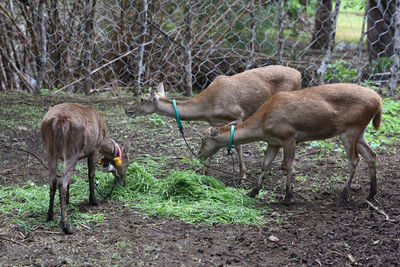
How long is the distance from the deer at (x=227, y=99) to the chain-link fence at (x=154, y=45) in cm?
217

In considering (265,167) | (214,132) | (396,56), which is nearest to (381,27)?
(396,56)

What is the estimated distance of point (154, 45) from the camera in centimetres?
931

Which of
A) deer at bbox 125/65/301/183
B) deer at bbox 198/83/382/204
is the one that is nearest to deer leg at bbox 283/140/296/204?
deer at bbox 198/83/382/204

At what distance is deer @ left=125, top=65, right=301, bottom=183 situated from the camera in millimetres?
6156

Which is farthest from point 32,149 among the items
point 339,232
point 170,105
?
point 339,232

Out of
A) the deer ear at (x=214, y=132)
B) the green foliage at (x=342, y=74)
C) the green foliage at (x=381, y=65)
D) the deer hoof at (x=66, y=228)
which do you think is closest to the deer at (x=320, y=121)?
the deer ear at (x=214, y=132)

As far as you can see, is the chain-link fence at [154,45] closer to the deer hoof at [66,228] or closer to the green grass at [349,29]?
the green grass at [349,29]

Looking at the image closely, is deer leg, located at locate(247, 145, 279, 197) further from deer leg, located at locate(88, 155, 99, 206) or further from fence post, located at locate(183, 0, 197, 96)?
fence post, located at locate(183, 0, 197, 96)

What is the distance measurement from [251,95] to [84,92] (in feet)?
12.8

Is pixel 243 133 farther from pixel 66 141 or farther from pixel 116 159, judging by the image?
pixel 66 141

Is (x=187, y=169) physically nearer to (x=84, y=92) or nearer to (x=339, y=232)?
(x=339, y=232)

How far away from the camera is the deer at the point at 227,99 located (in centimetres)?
616

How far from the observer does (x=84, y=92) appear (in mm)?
9008

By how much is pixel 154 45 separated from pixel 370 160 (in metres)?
5.23
